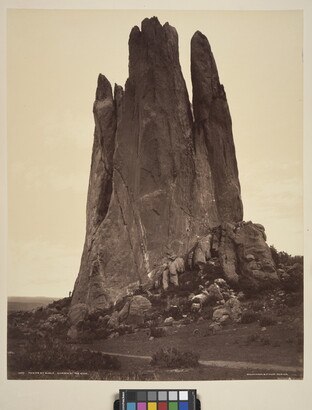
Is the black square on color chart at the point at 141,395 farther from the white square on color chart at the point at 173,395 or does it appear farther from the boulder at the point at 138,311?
the boulder at the point at 138,311

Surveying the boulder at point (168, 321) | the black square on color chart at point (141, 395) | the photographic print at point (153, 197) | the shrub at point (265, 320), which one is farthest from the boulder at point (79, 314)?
the shrub at point (265, 320)

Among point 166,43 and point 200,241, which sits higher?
point 166,43

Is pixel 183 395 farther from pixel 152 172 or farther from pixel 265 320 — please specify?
pixel 152 172

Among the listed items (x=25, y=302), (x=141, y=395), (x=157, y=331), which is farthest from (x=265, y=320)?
(x=25, y=302)

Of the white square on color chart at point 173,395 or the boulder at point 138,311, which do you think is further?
the boulder at point 138,311

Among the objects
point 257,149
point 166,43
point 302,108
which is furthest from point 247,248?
point 166,43

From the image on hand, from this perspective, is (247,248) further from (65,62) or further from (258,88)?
(65,62)
